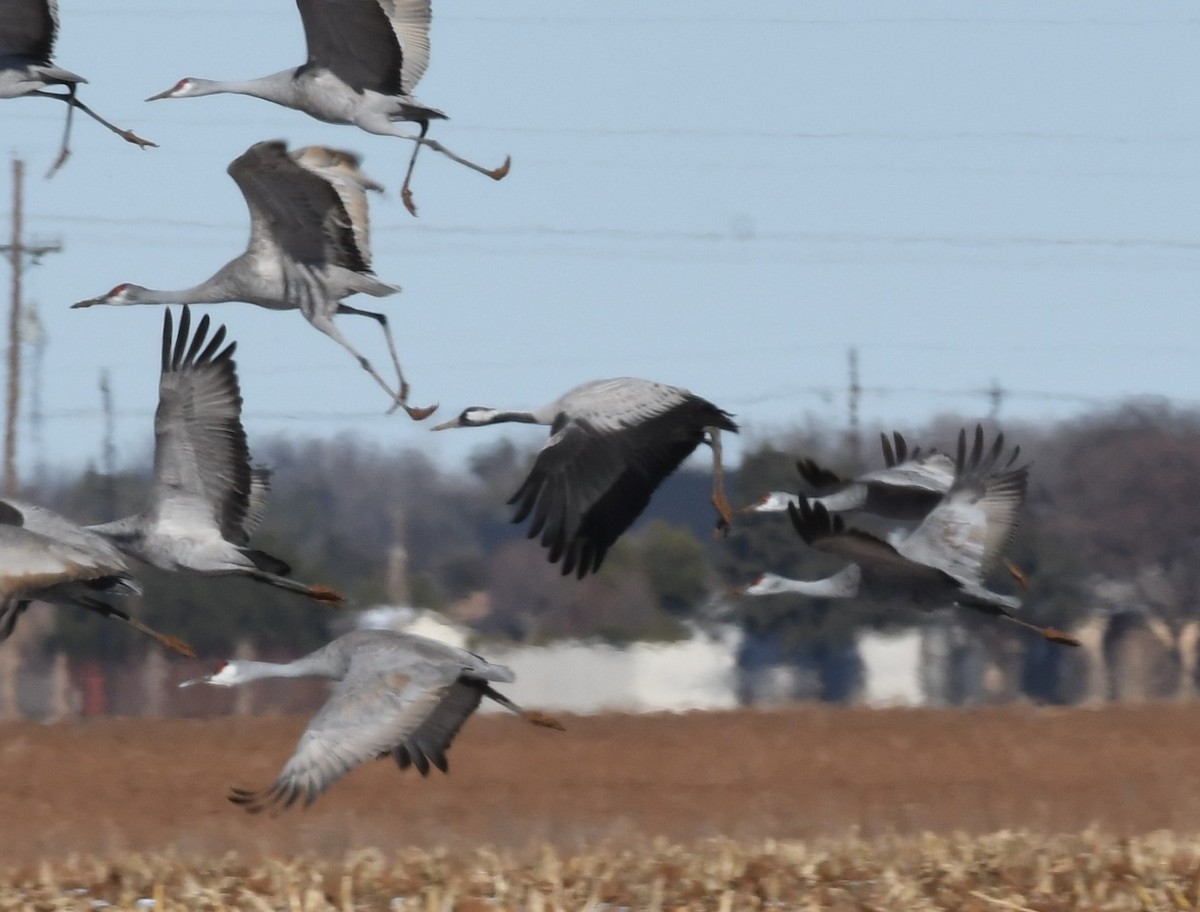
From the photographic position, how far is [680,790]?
78.5ft

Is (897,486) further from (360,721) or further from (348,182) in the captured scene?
(360,721)

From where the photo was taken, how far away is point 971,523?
14.5m

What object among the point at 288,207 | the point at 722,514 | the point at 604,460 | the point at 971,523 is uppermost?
the point at 288,207

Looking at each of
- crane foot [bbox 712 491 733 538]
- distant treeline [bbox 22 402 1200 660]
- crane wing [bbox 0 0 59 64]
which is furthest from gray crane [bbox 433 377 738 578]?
distant treeline [bbox 22 402 1200 660]

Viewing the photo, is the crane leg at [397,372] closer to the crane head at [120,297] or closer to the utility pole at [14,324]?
the crane head at [120,297]

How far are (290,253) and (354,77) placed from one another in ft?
3.51

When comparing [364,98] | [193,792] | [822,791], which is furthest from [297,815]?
[364,98]

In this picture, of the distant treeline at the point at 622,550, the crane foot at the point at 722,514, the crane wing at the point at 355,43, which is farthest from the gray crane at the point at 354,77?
the distant treeline at the point at 622,550

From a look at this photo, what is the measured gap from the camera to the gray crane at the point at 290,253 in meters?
14.7

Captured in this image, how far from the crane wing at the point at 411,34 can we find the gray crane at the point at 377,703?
374 cm

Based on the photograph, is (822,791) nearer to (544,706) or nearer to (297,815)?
(297,815)

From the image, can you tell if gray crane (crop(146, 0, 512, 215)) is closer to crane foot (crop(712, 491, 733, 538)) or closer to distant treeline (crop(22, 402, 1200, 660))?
crane foot (crop(712, 491, 733, 538))

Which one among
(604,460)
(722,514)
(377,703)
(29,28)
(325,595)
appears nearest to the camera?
(377,703)

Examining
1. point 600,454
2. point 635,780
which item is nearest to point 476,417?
point 600,454
